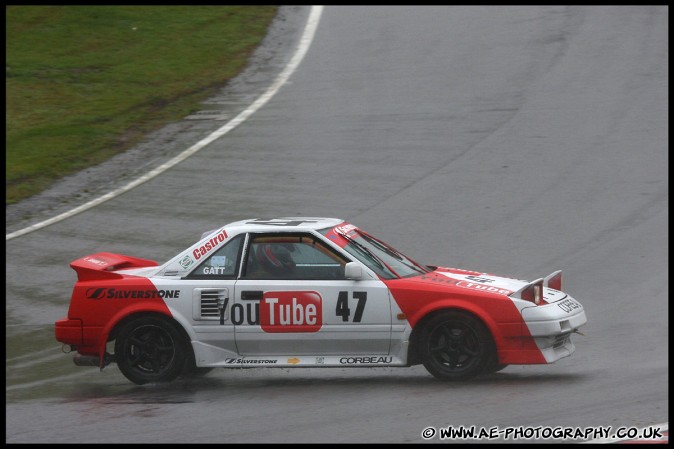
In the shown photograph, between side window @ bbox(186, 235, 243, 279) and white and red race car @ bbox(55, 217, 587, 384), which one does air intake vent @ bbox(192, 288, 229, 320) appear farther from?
side window @ bbox(186, 235, 243, 279)

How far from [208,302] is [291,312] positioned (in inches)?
30.1

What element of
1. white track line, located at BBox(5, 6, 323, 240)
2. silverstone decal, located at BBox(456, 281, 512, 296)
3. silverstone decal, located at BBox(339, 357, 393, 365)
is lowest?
silverstone decal, located at BBox(339, 357, 393, 365)

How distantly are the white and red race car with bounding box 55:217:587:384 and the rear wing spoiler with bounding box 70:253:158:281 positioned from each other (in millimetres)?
16

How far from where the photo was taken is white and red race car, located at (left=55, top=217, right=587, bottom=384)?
9.16 m

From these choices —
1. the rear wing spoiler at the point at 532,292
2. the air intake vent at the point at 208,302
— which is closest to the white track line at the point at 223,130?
the air intake vent at the point at 208,302

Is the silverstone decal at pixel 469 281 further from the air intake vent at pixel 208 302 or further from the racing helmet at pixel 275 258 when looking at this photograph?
the air intake vent at pixel 208 302

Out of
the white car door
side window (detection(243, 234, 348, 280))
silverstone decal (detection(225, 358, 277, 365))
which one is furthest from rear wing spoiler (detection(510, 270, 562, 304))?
silverstone decal (detection(225, 358, 277, 365))

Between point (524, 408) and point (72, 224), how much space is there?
10015 millimetres

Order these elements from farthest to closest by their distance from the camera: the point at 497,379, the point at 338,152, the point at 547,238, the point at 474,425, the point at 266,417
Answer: the point at 338,152 → the point at 547,238 → the point at 497,379 → the point at 266,417 → the point at 474,425

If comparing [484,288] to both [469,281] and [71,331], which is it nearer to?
[469,281]

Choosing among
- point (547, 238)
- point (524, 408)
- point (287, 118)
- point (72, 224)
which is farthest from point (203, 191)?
point (524, 408)

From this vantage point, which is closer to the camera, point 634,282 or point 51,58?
→ point 634,282

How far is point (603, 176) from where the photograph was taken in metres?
16.5

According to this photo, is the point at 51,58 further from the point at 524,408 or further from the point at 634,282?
the point at 524,408
